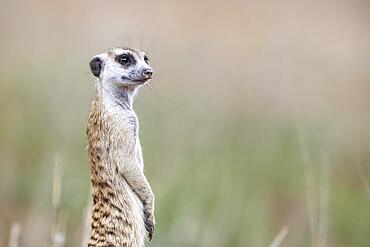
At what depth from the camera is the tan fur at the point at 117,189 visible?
13.2 feet

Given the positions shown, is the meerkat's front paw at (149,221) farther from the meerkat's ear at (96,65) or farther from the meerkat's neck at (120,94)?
the meerkat's ear at (96,65)

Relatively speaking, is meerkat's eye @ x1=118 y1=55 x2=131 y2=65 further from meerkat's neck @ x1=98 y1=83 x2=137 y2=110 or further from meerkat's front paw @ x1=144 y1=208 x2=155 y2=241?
meerkat's front paw @ x1=144 y1=208 x2=155 y2=241

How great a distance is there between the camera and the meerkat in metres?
4.03

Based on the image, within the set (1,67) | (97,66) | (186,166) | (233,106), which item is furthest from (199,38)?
(97,66)

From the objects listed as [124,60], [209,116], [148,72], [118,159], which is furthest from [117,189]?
[209,116]

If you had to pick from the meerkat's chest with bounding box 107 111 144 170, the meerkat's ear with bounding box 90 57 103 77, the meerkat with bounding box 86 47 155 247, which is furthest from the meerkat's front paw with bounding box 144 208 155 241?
the meerkat's ear with bounding box 90 57 103 77

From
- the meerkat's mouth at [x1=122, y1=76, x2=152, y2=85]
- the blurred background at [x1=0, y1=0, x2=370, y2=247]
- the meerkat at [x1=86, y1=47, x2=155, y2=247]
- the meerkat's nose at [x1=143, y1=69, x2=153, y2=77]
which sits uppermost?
the meerkat's nose at [x1=143, y1=69, x2=153, y2=77]

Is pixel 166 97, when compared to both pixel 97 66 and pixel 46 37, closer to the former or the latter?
pixel 46 37

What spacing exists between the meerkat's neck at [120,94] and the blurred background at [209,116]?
0.54m

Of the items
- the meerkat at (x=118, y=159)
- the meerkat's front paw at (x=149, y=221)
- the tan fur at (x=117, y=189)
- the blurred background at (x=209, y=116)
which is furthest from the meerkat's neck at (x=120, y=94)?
the blurred background at (x=209, y=116)

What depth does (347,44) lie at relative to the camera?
12.4m

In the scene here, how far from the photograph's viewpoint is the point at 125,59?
4.41m

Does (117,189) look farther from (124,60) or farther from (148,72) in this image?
(124,60)

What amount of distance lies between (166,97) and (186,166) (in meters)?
1.53
